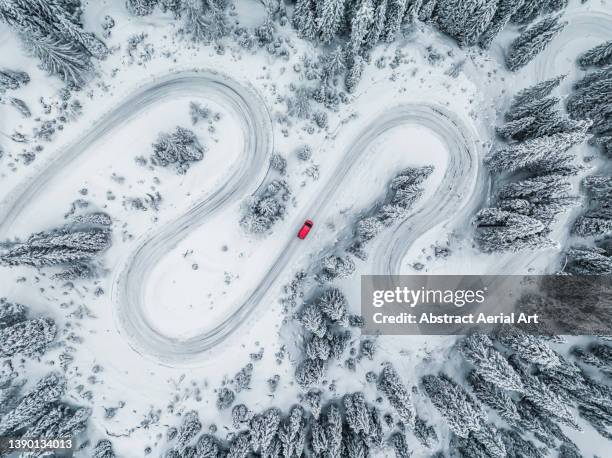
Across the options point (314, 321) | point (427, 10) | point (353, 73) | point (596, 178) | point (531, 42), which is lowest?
point (314, 321)

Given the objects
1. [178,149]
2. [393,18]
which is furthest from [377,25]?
[178,149]

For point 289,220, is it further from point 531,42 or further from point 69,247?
point 531,42

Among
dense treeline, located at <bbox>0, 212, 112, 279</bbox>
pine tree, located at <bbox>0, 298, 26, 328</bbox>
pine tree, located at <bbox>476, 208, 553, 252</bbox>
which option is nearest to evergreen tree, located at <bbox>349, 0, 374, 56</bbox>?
pine tree, located at <bbox>476, 208, 553, 252</bbox>

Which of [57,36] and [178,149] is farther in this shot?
[178,149]

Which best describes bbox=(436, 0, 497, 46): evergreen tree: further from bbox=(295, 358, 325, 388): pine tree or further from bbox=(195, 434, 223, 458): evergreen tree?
bbox=(195, 434, 223, 458): evergreen tree

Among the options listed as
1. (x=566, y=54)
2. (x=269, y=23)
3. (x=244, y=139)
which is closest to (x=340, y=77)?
(x=269, y=23)

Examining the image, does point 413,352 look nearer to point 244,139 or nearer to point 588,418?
point 588,418
